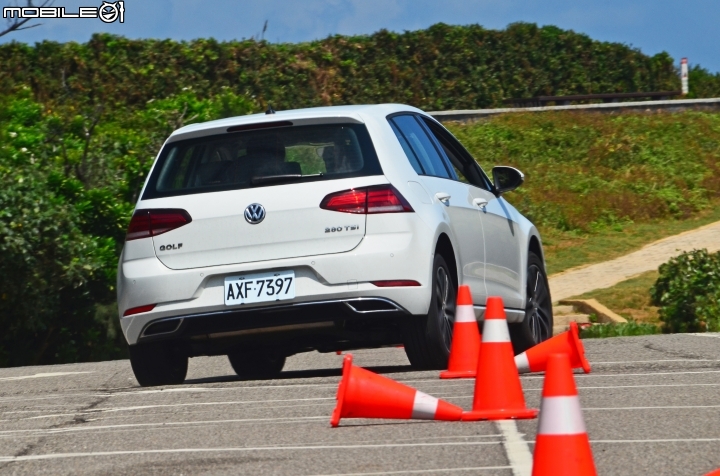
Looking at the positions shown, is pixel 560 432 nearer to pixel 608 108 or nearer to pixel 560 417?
pixel 560 417

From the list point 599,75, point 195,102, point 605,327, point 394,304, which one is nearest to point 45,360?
point 195,102

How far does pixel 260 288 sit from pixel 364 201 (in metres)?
0.74

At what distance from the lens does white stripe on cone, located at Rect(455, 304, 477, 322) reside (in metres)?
8.11

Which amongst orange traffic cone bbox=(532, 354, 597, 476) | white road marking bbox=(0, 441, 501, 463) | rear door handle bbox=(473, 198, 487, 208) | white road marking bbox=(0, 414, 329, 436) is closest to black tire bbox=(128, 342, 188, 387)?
white road marking bbox=(0, 414, 329, 436)

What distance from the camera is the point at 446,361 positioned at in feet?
27.8

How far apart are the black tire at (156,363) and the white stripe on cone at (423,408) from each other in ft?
9.76

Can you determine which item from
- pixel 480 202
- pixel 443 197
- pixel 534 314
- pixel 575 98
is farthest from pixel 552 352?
pixel 575 98

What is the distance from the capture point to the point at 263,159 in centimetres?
847

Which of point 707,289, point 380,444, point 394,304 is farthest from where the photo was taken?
point 707,289

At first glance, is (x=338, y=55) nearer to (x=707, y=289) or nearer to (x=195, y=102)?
(x=195, y=102)

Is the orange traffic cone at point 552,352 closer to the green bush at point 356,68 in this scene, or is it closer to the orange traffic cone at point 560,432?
the orange traffic cone at point 560,432

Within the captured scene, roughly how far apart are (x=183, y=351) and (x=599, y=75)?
97.9 ft

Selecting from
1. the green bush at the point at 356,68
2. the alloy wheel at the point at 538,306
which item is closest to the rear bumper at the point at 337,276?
the alloy wheel at the point at 538,306

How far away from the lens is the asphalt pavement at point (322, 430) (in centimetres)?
517
